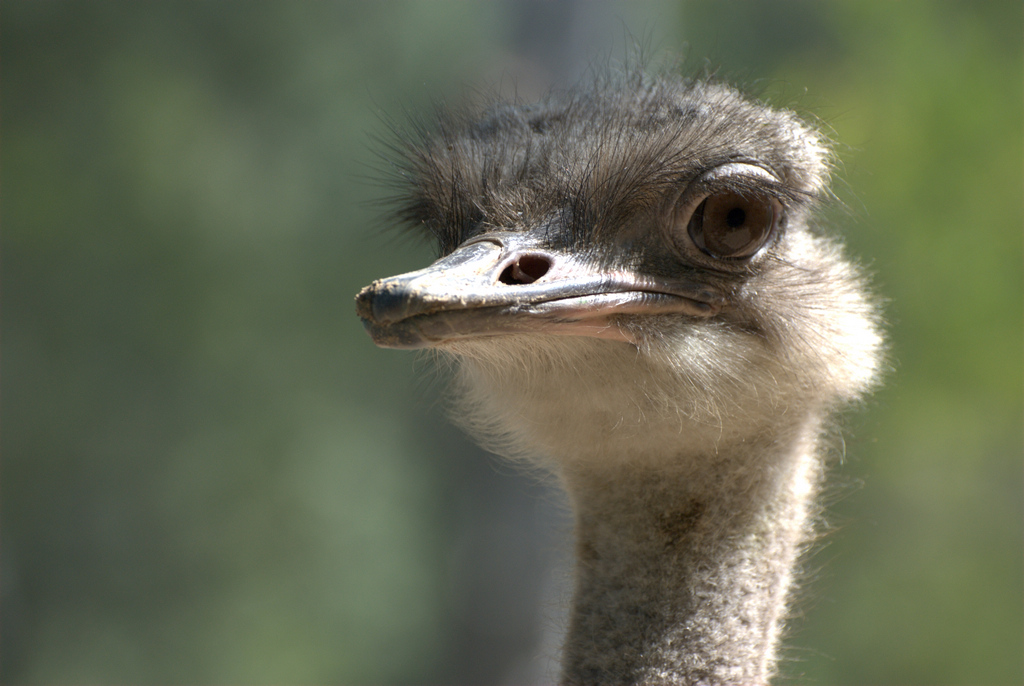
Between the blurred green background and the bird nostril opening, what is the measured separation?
3595mm

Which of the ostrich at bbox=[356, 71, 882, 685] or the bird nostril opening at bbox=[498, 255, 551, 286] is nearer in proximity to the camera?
the bird nostril opening at bbox=[498, 255, 551, 286]

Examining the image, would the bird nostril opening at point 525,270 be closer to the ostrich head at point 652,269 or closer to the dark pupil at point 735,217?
the ostrich head at point 652,269

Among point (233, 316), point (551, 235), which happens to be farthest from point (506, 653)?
point (551, 235)

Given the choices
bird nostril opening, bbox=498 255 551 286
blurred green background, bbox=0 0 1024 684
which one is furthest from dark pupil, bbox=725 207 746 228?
blurred green background, bbox=0 0 1024 684

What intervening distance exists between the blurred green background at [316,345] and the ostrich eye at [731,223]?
345 cm

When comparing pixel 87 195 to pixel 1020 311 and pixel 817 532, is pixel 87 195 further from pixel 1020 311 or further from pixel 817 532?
pixel 1020 311

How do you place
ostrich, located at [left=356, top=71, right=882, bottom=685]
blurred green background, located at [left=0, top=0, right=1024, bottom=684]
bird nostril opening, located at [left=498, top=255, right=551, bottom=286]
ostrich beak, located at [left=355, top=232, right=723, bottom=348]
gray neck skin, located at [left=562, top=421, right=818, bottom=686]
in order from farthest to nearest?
blurred green background, located at [left=0, top=0, right=1024, bottom=684] → gray neck skin, located at [left=562, top=421, right=818, bottom=686] → ostrich, located at [left=356, top=71, right=882, bottom=685] → bird nostril opening, located at [left=498, top=255, right=551, bottom=286] → ostrich beak, located at [left=355, top=232, right=723, bottom=348]

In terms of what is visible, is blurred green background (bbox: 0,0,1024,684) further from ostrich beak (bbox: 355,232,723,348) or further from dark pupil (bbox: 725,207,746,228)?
ostrich beak (bbox: 355,232,723,348)

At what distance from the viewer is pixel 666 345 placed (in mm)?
1226

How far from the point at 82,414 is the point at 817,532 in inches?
181

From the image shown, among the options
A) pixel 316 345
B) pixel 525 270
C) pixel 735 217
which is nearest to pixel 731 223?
pixel 735 217

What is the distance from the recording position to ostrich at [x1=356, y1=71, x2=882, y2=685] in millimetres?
1228

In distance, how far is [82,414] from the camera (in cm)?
508

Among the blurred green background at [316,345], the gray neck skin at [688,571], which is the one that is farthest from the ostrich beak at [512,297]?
the blurred green background at [316,345]
